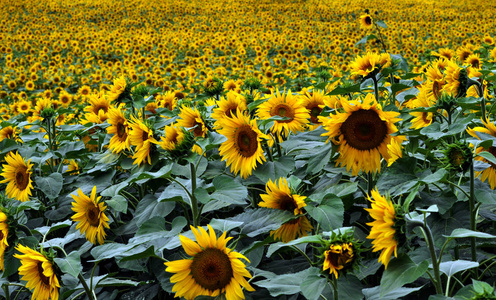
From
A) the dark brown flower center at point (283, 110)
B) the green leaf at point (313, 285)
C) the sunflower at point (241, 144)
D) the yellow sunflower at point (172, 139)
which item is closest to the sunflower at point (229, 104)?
the dark brown flower center at point (283, 110)

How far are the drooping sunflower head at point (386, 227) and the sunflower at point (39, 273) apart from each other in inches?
40.1

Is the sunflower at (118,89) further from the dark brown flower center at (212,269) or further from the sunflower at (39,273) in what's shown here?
the dark brown flower center at (212,269)

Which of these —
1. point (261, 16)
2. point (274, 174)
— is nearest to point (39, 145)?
point (274, 174)

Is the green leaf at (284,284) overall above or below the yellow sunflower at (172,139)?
below

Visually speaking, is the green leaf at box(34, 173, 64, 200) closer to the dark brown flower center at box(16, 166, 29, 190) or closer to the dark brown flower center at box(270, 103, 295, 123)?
the dark brown flower center at box(16, 166, 29, 190)

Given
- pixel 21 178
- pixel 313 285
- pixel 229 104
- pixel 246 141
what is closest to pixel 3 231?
pixel 21 178

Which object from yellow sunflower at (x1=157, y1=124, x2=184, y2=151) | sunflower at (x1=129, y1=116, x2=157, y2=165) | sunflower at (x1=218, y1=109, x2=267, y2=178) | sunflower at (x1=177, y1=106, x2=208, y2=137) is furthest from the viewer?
sunflower at (x1=177, y1=106, x2=208, y2=137)

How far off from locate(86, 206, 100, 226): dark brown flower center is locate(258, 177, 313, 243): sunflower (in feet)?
2.30

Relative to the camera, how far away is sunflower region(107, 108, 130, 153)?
206 centimetres

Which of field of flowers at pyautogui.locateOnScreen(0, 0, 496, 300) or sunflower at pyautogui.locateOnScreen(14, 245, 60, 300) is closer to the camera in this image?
field of flowers at pyautogui.locateOnScreen(0, 0, 496, 300)

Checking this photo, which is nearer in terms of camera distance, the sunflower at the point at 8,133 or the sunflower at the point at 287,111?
the sunflower at the point at 287,111

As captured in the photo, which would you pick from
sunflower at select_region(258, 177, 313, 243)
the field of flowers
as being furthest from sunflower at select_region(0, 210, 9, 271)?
sunflower at select_region(258, 177, 313, 243)

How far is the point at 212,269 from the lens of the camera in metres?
1.28

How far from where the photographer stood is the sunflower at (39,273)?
142cm
